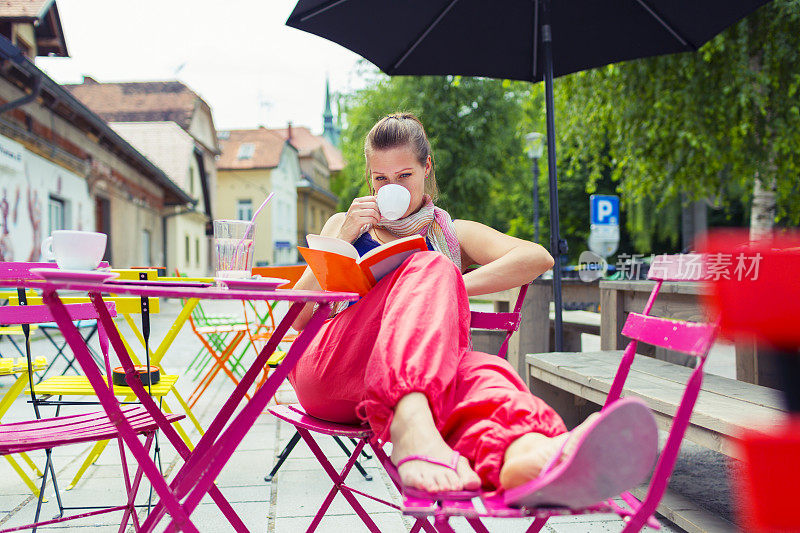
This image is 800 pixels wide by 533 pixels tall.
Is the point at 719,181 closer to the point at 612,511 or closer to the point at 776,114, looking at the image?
the point at 776,114

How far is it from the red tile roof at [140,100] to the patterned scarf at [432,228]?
2547 centimetres

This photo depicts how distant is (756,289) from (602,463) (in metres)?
0.42

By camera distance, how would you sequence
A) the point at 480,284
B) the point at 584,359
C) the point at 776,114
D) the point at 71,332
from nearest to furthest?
the point at 71,332
the point at 480,284
the point at 584,359
the point at 776,114

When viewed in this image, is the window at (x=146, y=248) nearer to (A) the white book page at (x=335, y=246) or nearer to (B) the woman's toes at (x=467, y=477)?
(A) the white book page at (x=335, y=246)

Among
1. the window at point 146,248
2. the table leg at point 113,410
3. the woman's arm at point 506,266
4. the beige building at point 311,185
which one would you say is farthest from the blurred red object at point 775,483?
the beige building at point 311,185

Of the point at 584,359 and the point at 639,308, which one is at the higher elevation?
the point at 639,308

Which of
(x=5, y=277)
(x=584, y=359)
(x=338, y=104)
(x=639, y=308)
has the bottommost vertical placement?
(x=584, y=359)

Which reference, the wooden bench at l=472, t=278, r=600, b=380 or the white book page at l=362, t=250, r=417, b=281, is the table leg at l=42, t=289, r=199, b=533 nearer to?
the white book page at l=362, t=250, r=417, b=281

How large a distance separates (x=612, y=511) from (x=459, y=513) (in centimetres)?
30

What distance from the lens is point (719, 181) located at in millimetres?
8891

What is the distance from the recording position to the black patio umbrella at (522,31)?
11.5 ft

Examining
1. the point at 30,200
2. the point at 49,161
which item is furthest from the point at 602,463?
the point at 49,161

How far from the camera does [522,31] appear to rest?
3.83 meters

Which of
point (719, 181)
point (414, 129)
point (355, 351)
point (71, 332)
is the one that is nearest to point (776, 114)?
point (719, 181)
